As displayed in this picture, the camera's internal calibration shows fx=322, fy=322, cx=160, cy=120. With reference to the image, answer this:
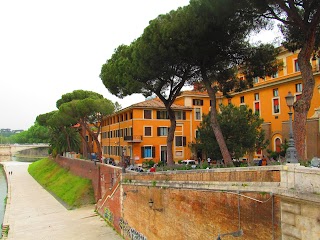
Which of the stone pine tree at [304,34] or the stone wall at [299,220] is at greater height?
the stone pine tree at [304,34]

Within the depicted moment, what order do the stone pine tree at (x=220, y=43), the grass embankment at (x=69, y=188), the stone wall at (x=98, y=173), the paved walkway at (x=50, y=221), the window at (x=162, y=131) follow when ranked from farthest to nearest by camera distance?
the window at (x=162, y=131) < the grass embankment at (x=69, y=188) < the stone wall at (x=98, y=173) < the paved walkway at (x=50, y=221) < the stone pine tree at (x=220, y=43)

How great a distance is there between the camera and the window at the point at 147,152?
37.3 metres

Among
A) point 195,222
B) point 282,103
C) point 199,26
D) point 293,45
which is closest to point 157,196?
point 195,222

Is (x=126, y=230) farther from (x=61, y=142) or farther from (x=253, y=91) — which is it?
(x=61, y=142)

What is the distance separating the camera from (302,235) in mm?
7086

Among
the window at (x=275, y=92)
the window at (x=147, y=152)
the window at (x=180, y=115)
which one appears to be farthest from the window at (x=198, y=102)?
the window at (x=275, y=92)

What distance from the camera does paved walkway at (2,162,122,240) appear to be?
2161cm

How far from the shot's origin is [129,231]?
743 inches

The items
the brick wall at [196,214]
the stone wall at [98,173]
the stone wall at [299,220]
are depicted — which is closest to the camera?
the stone wall at [299,220]

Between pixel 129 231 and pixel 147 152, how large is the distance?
18891 mm

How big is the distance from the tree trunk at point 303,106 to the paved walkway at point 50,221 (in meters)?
13.0

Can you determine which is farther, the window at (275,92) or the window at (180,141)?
the window at (180,141)

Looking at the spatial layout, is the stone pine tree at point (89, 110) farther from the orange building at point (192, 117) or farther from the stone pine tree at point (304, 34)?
the stone pine tree at point (304, 34)

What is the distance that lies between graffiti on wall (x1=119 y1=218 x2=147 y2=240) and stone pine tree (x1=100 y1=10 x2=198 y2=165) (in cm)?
477
